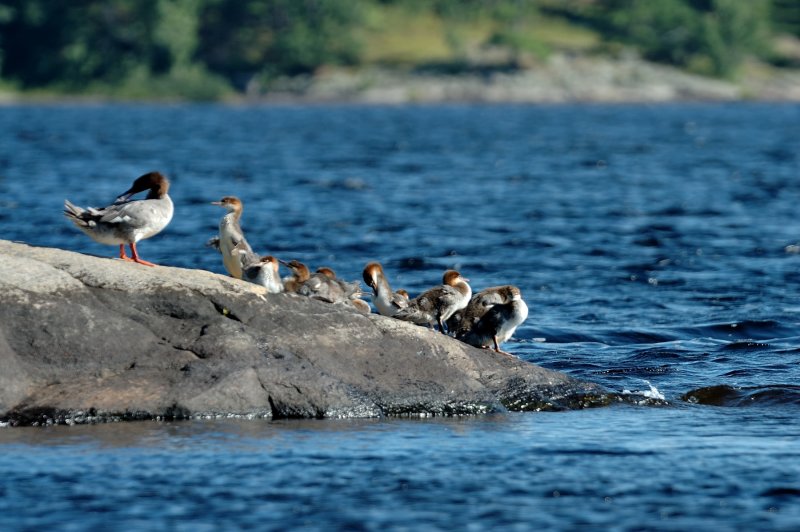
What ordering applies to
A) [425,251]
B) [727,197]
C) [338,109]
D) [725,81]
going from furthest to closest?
[725,81]
[338,109]
[727,197]
[425,251]

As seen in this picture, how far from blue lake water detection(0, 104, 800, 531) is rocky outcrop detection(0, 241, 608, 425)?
0.40m

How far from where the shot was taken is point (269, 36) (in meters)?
166

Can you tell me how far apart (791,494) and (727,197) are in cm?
3538

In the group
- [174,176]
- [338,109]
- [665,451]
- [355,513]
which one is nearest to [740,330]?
[665,451]

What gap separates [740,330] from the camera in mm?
21172

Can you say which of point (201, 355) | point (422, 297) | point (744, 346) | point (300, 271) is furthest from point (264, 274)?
point (744, 346)

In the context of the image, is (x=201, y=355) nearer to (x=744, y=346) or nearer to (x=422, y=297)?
(x=422, y=297)

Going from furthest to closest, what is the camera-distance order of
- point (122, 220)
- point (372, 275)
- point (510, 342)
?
point (510, 342) → point (372, 275) → point (122, 220)

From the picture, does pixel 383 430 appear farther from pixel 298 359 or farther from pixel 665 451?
pixel 665 451

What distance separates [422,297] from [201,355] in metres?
3.38

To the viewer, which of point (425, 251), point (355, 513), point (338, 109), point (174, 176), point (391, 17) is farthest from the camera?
point (391, 17)

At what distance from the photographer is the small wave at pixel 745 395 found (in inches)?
621

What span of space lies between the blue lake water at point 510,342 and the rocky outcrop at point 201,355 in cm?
40

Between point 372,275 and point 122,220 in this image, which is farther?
point 372,275
